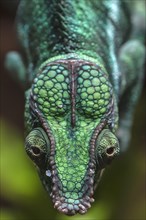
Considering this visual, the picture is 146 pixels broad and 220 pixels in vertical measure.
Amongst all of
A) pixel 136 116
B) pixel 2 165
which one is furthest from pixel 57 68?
pixel 2 165

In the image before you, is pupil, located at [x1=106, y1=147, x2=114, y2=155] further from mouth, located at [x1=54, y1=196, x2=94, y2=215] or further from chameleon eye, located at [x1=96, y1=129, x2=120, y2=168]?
mouth, located at [x1=54, y1=196, x2=94, y2=215]

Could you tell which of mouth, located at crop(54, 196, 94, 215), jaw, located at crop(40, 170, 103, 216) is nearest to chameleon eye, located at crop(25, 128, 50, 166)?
jaw, located at crop(40, 170, 103, 216)

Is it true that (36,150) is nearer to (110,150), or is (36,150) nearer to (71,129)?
(71,129)

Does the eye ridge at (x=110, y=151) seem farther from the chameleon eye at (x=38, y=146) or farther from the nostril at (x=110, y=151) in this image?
the chameleon eye at (x=38, y=146)

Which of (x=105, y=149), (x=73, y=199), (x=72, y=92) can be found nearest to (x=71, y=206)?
(x=73, y=199)

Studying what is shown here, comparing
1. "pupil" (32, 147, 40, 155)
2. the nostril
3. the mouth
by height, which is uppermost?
"pupil" (32, 147, 40, 155)

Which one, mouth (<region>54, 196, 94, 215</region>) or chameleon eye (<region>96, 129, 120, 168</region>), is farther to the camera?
chameleon eye (<region>96, 129, 120, 168</region>)

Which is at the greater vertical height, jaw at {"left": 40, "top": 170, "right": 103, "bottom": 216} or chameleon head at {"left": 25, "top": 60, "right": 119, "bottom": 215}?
chameleon head at {"left": 25, "top": 60, "right": 119, "bottom": 215}

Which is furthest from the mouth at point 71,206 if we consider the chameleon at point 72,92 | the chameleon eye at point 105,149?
the chameleon eye at point 105,149

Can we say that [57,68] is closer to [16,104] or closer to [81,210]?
[81,210]
